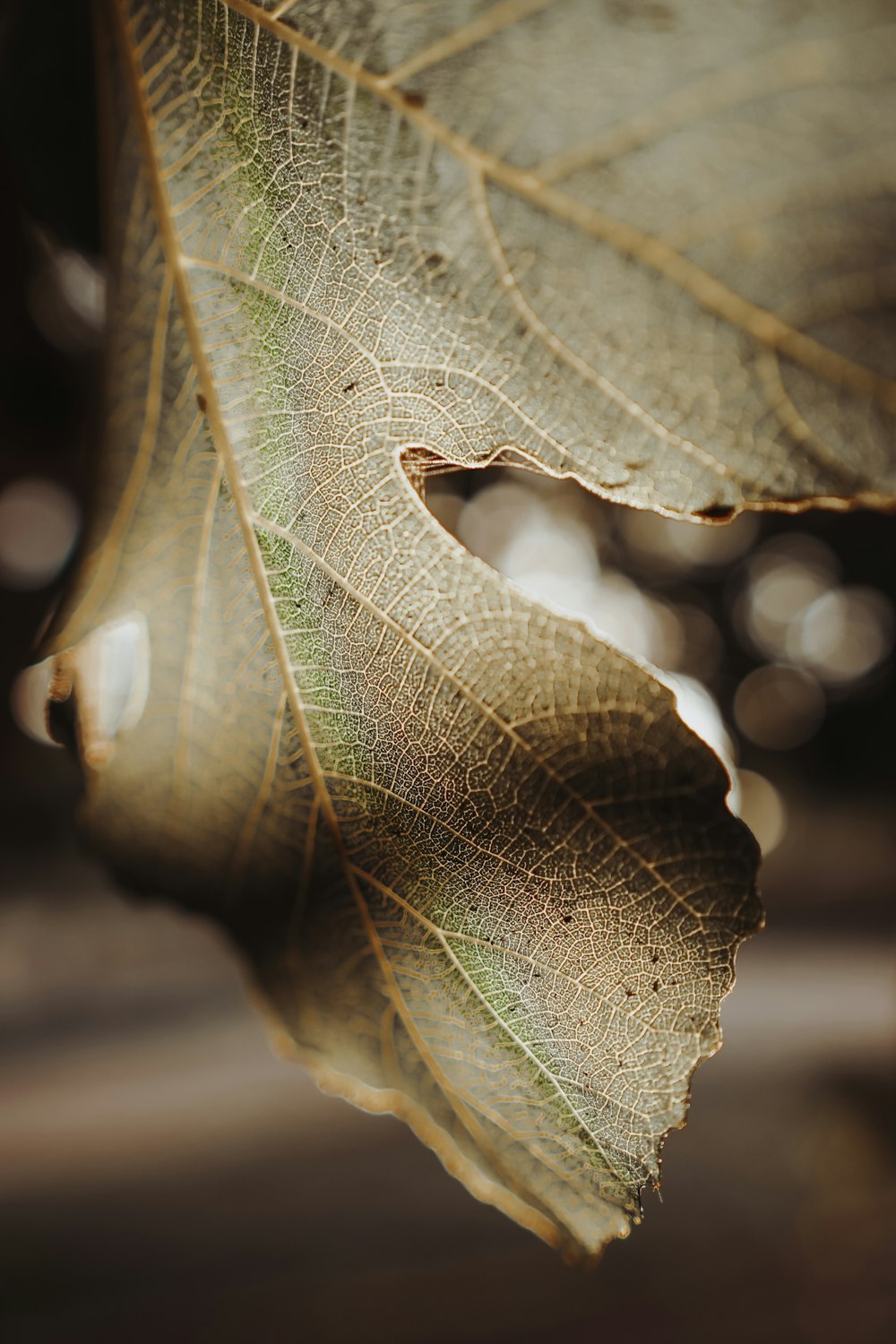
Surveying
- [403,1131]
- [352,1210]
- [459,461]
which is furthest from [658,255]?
[403,1131]

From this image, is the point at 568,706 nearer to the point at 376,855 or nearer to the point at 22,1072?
the point at 376,855

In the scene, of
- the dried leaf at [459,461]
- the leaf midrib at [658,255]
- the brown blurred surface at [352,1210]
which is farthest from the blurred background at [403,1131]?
the leaf midrib at [658,255]

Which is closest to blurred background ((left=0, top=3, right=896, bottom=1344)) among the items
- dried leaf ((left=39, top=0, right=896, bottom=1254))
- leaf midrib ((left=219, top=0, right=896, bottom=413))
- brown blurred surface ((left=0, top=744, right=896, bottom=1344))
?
brown blurred surface ((left=0, top=744, right=896, bottom=1344))

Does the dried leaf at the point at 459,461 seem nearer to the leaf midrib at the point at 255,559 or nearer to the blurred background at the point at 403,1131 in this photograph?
the leaf midrib at the point at 255,559

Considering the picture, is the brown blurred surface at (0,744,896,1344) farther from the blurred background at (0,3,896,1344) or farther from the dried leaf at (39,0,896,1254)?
the dried leaf at (39,0,896,1254)

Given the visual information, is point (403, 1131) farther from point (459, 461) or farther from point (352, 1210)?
point (459, 461)
